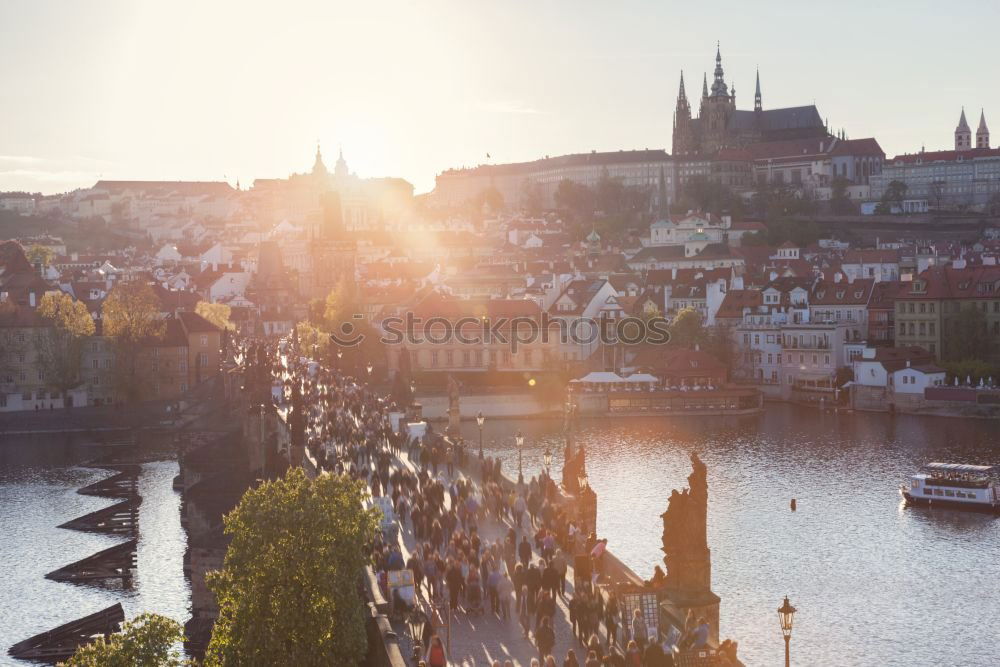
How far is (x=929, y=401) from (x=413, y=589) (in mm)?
45278

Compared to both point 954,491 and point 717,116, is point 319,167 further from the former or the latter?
point 954,491

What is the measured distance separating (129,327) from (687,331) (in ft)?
89.9

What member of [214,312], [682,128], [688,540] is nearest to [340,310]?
[214,312]

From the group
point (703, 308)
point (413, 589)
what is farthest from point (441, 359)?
point (413, 589)

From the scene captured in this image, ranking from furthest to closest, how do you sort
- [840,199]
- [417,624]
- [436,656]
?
[840,199], [417,624], [436,656]

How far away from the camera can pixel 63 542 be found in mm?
37500

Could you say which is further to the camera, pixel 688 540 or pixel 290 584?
pixel 688 540

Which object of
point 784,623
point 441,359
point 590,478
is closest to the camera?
point 784,623

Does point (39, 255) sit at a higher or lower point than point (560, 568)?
higher

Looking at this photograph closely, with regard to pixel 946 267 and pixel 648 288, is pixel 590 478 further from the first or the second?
pixel 648 288

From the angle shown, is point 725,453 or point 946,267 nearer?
point 725,453

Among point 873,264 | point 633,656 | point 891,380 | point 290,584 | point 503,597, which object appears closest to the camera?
point 633,656

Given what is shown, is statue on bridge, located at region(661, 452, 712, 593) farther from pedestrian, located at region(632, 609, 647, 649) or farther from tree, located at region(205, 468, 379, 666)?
tree, located at region(205, 468, 379, 666)

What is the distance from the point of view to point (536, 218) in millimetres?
155875
